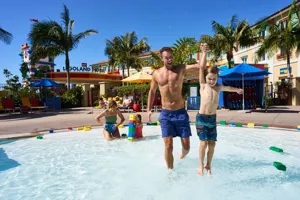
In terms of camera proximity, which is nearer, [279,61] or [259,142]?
[259,142]

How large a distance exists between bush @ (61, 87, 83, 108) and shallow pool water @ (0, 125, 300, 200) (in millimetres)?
13798

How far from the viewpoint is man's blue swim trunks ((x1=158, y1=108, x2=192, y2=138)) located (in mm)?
3508

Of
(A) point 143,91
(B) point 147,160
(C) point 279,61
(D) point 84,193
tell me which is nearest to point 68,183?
(D) point 84,193

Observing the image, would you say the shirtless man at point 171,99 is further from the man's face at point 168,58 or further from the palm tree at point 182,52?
the palm tree at point 182,52

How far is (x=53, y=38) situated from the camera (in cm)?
1997

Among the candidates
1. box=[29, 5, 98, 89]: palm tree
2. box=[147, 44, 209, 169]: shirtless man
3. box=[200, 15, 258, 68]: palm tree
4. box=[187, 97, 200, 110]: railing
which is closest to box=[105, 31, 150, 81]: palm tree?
box=[29, 5, 98, 89]: palm tree

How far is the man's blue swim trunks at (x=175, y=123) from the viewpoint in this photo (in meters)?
3.51

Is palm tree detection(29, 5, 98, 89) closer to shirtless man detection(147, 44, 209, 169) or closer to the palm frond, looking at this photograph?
the palm frond

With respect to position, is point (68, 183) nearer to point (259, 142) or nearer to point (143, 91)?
point (259, 142)

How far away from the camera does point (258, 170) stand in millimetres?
3990

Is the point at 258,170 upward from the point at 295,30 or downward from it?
downward

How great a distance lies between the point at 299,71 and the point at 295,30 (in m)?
5.81

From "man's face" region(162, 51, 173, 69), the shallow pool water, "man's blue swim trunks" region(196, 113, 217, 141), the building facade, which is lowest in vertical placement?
the shallow pool water

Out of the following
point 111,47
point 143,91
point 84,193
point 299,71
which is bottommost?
point 84,193
